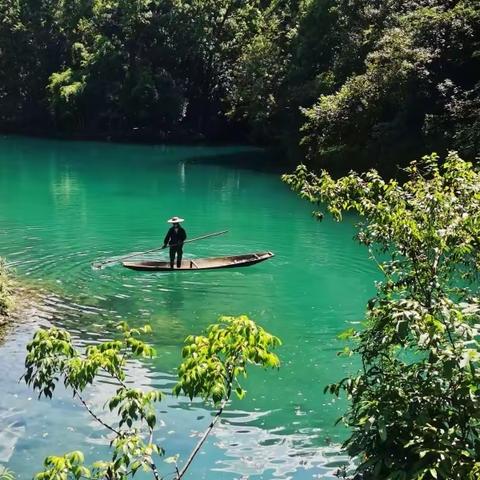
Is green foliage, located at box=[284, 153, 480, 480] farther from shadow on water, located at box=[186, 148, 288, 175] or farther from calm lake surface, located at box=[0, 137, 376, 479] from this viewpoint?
shadow on water, located at box=[186, 148, 288, 175]

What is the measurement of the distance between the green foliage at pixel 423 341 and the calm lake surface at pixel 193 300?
2803 millimetres

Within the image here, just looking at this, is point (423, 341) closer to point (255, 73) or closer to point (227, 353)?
point (227, 353)

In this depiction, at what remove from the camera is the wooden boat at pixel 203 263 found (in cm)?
1891

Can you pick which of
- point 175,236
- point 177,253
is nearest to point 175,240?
point 175,236

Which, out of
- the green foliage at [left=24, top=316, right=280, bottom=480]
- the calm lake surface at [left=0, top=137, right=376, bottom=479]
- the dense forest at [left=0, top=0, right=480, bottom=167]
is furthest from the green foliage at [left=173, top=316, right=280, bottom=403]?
the dense forest at [left=0, top=0, right=480, bottom=167]

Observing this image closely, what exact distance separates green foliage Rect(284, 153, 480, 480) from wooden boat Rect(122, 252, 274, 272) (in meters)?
12.2

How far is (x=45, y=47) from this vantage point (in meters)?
67.3

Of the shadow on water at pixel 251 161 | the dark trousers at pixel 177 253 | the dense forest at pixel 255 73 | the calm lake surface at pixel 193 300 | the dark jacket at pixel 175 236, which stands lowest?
the calm lake surface at pixel 193 300

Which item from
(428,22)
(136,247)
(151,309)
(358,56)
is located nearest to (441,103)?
(428,22)

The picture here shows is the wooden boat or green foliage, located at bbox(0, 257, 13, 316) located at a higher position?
the wooden boat

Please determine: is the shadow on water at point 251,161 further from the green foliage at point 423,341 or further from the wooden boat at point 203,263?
the green foliage at point 423,341

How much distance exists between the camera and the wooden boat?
62.0ft

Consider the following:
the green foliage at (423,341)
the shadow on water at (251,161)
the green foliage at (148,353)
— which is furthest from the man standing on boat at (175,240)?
the shadow on water at (251,161)

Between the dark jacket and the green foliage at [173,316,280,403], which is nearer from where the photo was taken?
the green foliage at [173,316,280,403]
